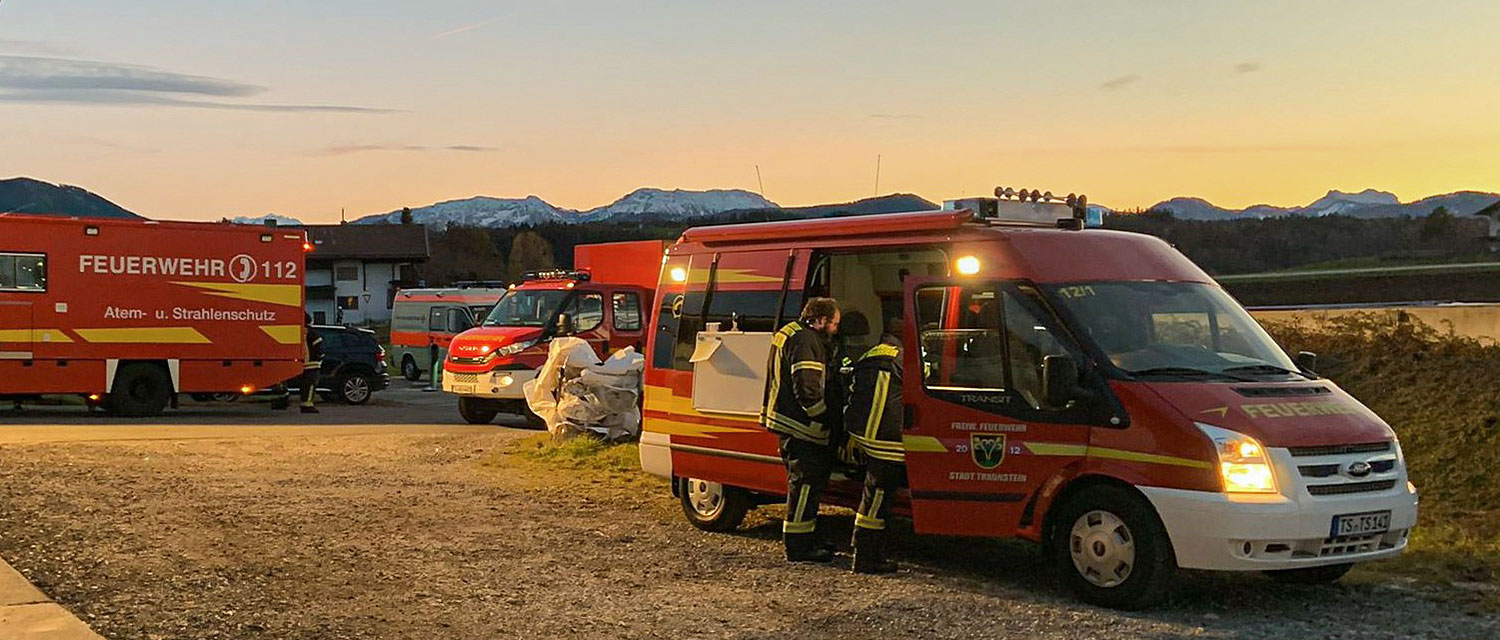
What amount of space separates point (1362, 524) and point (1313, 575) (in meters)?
0.99

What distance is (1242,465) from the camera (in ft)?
25.5

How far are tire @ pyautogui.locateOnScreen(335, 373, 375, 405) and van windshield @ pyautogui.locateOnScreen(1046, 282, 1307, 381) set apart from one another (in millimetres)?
21559

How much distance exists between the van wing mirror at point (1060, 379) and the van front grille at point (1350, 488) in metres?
1.35

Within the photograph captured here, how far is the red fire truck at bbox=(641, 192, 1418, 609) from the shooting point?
25.6 feet

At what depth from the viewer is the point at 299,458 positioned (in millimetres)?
15914

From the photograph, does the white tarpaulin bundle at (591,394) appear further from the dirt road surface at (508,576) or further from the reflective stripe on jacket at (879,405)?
the reflective stripe on jacket at (879,405)

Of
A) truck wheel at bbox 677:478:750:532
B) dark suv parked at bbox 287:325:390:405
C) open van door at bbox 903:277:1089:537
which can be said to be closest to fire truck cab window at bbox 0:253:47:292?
dark suv parked at bbox 287:325:390:405

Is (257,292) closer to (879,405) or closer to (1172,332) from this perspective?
(879,405)

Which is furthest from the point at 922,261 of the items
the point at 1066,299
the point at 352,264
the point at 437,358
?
the point at 352,264

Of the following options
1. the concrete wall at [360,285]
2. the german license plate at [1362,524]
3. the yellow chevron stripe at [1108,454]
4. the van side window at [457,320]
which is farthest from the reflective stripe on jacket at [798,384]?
the concrete wall at [360,285]

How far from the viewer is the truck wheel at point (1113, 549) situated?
26.1ft

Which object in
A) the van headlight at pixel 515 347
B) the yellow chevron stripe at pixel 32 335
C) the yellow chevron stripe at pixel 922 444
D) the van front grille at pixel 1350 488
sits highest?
the yellow chevron stripe at pixel 32 335

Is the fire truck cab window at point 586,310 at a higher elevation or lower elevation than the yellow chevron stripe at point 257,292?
lower

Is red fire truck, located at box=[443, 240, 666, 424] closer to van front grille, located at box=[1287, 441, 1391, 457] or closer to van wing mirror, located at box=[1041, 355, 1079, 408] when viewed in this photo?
van wing mirror, located at box=[1041, 355, 1079, 408]
